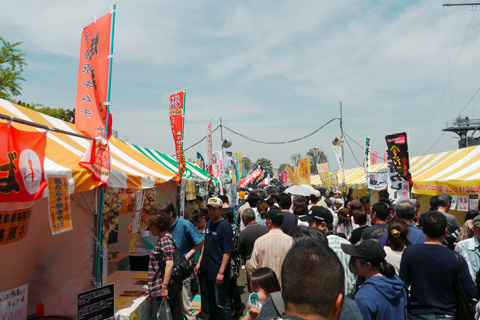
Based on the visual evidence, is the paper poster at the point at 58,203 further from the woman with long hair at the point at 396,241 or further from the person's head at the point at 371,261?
the woman with long hair at the point at 396,241

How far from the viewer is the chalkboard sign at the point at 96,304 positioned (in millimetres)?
3244

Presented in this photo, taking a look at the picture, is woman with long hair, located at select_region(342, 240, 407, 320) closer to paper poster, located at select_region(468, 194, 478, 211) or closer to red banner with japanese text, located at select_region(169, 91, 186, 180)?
red banner with japanese text, located at select_region(169, 91, 186, 180)

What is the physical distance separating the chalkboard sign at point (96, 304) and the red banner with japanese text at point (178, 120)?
3.61 meters

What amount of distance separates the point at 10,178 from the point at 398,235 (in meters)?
3.46

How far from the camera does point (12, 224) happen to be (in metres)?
2.61

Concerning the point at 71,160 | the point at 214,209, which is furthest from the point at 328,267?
the point at 214,209

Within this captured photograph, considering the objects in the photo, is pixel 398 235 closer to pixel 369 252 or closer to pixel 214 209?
pixel 369 252

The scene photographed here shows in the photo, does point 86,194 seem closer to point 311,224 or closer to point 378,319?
point 311,224

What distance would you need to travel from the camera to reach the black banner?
8336 millimetres

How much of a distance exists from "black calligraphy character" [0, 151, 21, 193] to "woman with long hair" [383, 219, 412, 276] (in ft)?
11.0

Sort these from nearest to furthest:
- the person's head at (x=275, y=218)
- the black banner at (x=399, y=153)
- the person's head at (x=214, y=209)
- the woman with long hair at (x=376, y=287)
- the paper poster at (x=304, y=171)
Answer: the woman with long hair at (x=376, y=287) < the person's head at (x=275, y=218) < the person's head at (x=214, y=209) < the black banner at (x=399, y=153) < the paper poster at (x=304, y=171)

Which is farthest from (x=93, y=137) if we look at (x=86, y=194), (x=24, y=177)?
(x=24, y=177)

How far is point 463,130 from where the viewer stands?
49.3 meters

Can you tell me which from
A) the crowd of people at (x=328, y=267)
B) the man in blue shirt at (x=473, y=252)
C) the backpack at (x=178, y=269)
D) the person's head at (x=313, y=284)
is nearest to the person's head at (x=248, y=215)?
the crowd of people at (x=328, y=267)
